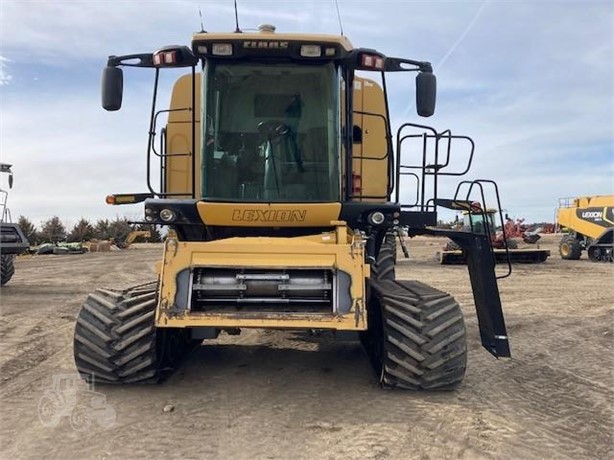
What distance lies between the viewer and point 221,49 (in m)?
5.40

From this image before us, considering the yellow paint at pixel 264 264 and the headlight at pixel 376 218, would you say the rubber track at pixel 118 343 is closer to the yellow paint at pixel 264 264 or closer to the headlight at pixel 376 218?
the yellow paint at pixel 264 264

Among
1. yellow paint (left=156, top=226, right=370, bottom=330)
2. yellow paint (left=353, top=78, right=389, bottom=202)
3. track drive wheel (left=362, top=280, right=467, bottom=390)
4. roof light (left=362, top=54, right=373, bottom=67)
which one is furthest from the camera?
yellow paint (left=353, top=78, right=389, bottom=202)

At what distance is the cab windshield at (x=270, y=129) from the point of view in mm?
5516

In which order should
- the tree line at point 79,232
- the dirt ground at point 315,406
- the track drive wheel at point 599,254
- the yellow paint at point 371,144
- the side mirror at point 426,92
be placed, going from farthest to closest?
the tree line at point 79,232, the track drive wheel at point 599,254, the yellow paint at point 371,144, the side mirror at point 426,92, the dirt ground at point 315,406

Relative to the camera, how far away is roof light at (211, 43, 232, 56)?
539 centimetres

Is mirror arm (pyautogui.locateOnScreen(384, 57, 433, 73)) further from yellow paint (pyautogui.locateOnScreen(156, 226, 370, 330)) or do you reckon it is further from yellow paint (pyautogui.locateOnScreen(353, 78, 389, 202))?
yellow paint (pyautogui.locateOnScreen(156, 226, 370, 330))

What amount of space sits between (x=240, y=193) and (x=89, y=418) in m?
2.29

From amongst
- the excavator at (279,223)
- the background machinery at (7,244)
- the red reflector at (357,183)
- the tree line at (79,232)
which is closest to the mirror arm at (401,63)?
the excavator at (279,223)

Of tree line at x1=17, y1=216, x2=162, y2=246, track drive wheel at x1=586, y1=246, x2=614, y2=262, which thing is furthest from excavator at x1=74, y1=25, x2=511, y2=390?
tree line at x1=17, y1=216, x2=162, y2=246

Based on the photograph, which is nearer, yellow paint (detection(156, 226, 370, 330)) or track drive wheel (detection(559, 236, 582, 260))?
yellow paint (detection(156, 226, 370, 330))

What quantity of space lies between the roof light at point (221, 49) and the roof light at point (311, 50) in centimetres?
67

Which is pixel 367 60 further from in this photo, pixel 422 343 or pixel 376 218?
pixel 422 343

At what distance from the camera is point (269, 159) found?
554 centimetres

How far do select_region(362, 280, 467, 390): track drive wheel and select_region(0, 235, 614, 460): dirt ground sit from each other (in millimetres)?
171
